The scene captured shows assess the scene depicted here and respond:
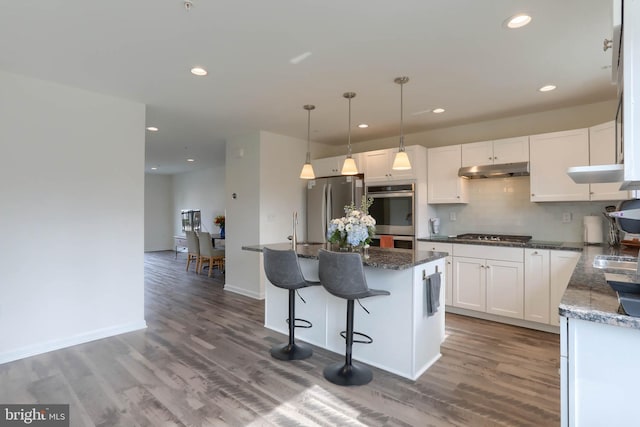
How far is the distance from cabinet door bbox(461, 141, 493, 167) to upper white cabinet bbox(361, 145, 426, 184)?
0.54 metres

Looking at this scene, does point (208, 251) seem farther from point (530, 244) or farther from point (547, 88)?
point (547, 88)

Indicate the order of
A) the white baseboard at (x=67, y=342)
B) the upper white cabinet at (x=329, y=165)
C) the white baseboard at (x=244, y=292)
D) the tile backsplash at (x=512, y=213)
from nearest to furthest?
the white baseboard at (x=67, y=342), the tile backsplash at (x=512, y=213), the white baseboard at (x=244, y=292), the upper white cabinet at (x=329, y=165)

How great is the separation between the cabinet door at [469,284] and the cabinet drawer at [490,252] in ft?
0.21

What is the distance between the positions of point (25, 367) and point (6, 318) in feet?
1.58

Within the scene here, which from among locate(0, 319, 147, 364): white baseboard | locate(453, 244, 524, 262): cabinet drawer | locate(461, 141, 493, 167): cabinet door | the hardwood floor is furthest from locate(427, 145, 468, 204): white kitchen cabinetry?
locate(0, 319, 147, 364): white baseboard

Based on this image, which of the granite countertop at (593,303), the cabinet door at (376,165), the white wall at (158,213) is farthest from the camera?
the white wall at (158,213)

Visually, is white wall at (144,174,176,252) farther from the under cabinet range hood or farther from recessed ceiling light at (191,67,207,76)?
the under cabinet range hood

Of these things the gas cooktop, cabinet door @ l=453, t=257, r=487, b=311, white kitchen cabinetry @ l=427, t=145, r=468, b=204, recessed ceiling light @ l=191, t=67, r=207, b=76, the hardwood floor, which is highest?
recessed ceiling light @ l=191, t=67, r=207, b=76

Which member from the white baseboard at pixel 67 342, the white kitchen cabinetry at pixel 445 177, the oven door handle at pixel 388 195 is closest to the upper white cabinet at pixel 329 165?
the oven door handle at pixel 388 195

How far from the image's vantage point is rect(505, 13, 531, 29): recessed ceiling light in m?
2.04

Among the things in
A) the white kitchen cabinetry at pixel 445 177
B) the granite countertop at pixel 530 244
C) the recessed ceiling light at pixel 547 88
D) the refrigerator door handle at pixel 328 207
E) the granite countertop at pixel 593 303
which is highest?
the recessed ceiling light at pixel 547 88

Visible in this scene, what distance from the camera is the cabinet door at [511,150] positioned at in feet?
12.4

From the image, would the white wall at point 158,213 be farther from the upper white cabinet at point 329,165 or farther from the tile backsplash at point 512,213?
the tile backsplash at point 512,213

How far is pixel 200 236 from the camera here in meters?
6.70
